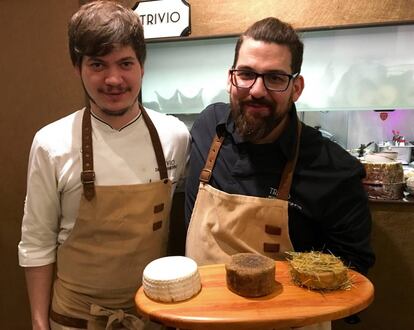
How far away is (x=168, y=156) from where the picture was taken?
1433 millimetres

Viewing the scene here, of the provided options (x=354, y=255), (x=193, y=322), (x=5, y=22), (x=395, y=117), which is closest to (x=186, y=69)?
(x=5, y=22)

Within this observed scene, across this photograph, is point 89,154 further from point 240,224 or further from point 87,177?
point 240,224

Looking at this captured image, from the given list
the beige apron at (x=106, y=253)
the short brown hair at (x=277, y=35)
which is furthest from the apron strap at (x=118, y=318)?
the short brown hair at (x=277, y=35)

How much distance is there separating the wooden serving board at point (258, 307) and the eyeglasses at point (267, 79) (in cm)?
61

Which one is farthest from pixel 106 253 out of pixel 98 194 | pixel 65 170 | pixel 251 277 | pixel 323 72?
pixel 323 72

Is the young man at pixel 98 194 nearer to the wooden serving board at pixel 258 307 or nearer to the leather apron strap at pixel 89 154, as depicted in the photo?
the leather apron strap at pixel 89 154

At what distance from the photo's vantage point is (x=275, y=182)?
49.8 inches

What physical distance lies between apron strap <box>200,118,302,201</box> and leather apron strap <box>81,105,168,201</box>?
16 centimetres

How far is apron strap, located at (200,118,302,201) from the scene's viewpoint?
48.2 inches

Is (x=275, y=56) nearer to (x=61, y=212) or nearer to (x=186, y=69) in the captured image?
(x=186, y=69)

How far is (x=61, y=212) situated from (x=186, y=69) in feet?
2.93

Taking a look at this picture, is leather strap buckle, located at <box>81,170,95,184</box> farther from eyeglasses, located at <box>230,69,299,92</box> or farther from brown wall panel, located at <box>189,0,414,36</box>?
brown wall panel, located at <box>189,0,414,36</box>

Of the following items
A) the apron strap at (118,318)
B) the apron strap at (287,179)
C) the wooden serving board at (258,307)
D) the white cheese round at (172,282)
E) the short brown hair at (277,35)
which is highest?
the short brown hair at (277,35)

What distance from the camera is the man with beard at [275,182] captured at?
121 centimetres
